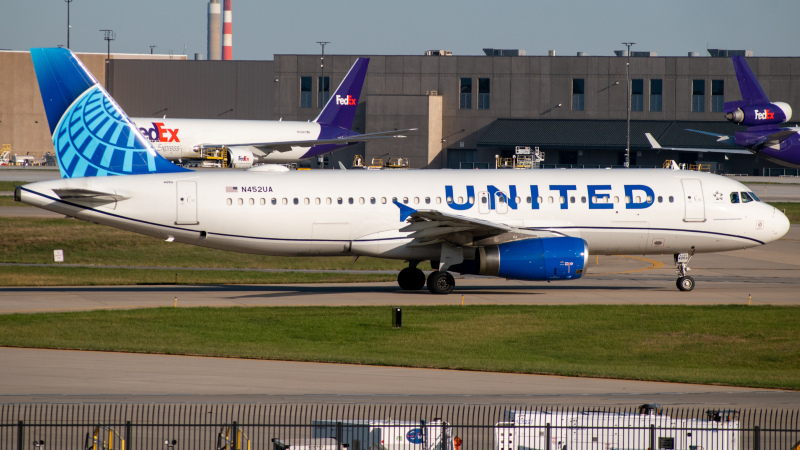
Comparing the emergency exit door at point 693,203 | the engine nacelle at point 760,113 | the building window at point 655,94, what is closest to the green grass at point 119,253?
the emergency exit door at point 693,203

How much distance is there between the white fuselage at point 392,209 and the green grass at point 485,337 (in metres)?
3.83

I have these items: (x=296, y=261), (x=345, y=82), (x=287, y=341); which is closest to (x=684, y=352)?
(x=287, y=341)

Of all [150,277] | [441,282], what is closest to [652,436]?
[441,282]

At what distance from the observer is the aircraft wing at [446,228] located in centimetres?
3266

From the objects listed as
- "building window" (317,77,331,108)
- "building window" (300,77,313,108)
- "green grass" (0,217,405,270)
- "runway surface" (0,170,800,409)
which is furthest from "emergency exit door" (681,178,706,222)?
"building window" (300,77,313,108)

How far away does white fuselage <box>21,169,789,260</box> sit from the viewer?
113 feet

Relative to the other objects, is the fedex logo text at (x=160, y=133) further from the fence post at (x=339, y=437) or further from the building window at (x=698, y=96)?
the fence post at (x=339, y=437)

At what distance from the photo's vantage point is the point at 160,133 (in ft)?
273

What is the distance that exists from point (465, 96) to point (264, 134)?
111ft

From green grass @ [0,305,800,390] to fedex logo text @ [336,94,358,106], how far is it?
182 feet

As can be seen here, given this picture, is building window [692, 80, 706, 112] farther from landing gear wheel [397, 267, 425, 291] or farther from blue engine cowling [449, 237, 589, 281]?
blue engine cowling [449, 237, 589, 281]

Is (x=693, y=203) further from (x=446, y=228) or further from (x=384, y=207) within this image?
(x=384, y=207)

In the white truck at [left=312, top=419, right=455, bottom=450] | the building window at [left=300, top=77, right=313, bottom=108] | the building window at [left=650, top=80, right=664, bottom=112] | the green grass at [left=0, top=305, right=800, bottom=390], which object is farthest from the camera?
the building window at [left=300, top=77, right=313, bottom=108]

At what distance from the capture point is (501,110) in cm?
11188
